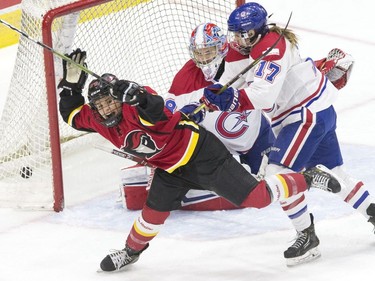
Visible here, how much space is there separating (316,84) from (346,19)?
3.12 metres

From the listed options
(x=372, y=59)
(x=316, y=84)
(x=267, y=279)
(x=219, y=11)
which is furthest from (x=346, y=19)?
(x=267, y=279)

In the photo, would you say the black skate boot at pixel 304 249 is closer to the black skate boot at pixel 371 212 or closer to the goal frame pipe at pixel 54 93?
the black skate boot at pixel 371 212

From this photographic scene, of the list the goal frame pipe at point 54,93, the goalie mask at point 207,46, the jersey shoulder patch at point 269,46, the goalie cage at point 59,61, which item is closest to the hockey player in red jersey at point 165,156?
the jersey shoulder patch at point 269,46

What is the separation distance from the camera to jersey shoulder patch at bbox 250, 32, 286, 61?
4.05m

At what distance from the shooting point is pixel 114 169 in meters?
5.33

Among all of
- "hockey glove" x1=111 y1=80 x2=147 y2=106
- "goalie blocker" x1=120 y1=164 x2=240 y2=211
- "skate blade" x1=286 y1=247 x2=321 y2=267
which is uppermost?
"hockey glove" x1=111 y1=80 x2=147 y2=106

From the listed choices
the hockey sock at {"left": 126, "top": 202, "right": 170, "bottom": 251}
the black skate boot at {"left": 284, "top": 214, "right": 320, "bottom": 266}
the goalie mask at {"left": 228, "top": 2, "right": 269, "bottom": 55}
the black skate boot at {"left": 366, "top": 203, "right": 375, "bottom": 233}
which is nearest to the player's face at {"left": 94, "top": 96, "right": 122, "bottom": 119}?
the hockey sock at {"left": 126, "top": 202, "right": 170, "bottom": 251}

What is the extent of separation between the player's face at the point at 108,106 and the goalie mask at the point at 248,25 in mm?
555

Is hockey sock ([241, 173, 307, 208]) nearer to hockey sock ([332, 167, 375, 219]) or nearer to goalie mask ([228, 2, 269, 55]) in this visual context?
hockey sock ([332, 167, 375, 219])

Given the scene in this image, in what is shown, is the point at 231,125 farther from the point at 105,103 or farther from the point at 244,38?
the point at 105,103

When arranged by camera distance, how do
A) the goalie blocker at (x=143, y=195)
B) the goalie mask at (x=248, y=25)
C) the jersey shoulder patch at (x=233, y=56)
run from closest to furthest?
1. the goalie mask at (x=248, y=25)
2. the jersey shoulder patch at (x=233, y=56)
3. the goalie blocker at (x=143, y=195)

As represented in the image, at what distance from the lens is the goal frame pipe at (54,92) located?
466 centimetres

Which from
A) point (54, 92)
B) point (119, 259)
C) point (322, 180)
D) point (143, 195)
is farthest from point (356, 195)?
point (54, 92)

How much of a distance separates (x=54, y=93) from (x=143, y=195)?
1.90 feet
